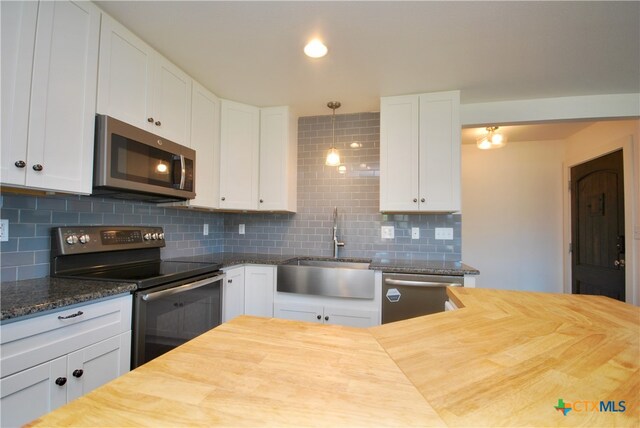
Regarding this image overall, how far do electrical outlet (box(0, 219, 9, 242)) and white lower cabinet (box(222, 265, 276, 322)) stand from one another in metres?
1.30

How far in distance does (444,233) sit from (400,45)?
1636mm

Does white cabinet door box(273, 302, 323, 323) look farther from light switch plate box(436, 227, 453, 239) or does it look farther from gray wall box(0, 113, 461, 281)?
light switch plate box(436, 227, 453, 239)

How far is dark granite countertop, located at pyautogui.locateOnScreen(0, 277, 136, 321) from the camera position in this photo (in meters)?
1.01

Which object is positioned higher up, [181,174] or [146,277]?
[181,174]

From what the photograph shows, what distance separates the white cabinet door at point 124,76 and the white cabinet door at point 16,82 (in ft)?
1.00

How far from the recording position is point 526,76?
206 centimetres

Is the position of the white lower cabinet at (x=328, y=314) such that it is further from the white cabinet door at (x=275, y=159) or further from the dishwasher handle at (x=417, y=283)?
the white cabinet door at (x=275, y=159)

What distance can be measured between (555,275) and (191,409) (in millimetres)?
4595

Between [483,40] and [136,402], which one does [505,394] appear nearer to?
[136,402]

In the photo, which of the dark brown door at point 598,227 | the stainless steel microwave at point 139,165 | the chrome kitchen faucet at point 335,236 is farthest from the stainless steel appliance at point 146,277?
the dark brown door at point 598,227

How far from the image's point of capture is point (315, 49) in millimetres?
1736

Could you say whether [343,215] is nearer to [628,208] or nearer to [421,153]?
[421,153]

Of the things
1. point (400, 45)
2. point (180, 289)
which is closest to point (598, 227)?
point (400, 45)

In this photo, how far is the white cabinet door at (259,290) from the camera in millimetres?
2408
